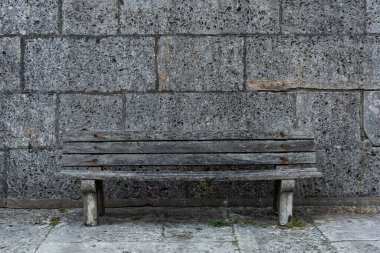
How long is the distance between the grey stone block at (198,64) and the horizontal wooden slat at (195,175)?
2.90 feet

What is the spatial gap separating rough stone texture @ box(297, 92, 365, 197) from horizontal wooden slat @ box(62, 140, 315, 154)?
0.55 metres

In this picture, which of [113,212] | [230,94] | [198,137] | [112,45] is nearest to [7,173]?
[113,212]

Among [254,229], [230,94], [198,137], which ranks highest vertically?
[230,94]

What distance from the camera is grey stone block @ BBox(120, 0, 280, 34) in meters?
4.54

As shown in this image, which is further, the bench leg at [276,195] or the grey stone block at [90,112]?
the grey stone block at [90,112]

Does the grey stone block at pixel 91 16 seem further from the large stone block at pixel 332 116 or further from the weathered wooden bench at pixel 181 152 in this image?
the large stone block at pixel 332 116

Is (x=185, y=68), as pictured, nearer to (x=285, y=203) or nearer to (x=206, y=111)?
(x=206, y=111)

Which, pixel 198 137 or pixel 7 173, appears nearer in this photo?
pixel 198 137

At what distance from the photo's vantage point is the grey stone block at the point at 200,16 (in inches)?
179

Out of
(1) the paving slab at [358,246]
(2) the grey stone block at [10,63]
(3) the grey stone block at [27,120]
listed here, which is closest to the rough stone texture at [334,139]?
(1) the paving slab at [358,246]

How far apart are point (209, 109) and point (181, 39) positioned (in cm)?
66

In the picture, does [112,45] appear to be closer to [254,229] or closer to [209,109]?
[209,109]

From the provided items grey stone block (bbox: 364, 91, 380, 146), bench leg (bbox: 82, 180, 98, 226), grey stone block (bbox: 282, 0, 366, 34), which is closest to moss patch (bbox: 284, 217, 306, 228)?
grey stone block (bbox: 364, 91, 380, 146)

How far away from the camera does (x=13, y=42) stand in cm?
456
